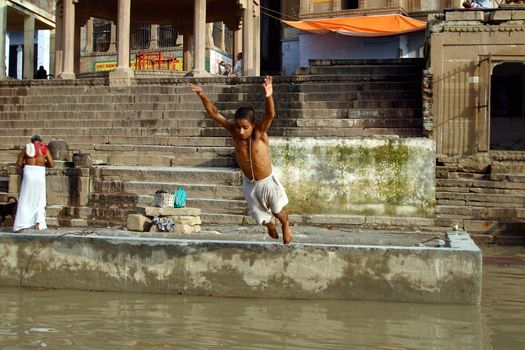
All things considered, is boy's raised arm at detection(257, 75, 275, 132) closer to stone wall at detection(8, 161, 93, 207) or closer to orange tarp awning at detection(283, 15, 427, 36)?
stone wall at detection(8, 161, 93, 207)

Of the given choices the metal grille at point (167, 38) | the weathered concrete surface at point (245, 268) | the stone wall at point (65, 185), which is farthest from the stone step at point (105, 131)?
the metal grille at point (167, 38)

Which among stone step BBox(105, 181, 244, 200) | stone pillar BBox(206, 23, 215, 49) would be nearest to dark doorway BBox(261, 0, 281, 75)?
stone pillar BBox(206, 23, 215, 49)

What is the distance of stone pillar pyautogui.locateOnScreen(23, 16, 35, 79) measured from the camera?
76.4 feet

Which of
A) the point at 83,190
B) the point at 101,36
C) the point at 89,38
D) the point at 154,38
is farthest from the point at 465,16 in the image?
the point at 101,36

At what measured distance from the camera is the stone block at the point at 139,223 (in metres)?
8.01

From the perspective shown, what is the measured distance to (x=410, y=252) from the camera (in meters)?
5.43

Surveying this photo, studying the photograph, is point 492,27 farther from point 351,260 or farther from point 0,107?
point 0,107

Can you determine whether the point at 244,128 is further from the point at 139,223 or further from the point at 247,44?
the point at 247,44

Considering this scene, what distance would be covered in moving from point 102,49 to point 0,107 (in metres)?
14.9

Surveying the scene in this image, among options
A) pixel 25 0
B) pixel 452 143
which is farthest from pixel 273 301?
pixel 25 0

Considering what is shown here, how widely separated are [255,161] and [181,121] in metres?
8.88

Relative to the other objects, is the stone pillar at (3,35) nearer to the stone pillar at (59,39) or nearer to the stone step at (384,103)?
the stone pillar at (59,39)

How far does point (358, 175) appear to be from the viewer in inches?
425

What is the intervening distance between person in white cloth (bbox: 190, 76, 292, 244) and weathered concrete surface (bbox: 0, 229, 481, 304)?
31 centimetres
